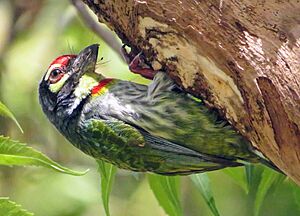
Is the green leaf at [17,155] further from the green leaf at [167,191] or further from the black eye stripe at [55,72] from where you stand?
the black eye stripe at [55,72]

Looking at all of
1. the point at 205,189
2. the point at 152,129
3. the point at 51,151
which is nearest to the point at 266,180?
the point at 205,189

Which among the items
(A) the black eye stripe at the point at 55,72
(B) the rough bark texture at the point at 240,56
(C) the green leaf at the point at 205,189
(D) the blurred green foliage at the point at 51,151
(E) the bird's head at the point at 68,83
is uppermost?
(B) the rough bark texture at the point at 240,56

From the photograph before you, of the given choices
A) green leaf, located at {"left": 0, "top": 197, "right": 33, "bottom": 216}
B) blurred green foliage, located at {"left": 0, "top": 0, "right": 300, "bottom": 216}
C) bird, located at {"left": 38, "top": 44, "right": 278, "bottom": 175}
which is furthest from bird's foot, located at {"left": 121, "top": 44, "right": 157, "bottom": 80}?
blurred green foliage, located at {"left": 0, "top": 0, "right": 300, "bottom": 216}

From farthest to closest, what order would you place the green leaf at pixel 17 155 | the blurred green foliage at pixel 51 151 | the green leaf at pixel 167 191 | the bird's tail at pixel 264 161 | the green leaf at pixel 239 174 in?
the blurred green foliage at pixel 51 151 → the green leaf at pixel 239 174 → the green leaf at pixel 167 191 → the bird's tail at pixel 264 161 → the green leaf at pixel 17 155

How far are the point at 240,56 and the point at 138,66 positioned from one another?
0.69 m

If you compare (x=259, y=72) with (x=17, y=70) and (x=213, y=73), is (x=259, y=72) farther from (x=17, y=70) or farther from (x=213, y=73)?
(x=17, y=70)

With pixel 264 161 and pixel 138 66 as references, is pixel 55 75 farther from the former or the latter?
pixel 264 161

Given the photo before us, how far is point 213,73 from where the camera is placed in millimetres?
3430

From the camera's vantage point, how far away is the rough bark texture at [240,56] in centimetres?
322

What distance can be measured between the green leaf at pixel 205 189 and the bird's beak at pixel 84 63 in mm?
679

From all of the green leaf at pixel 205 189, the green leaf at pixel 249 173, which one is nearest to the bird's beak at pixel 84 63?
the green leaf at pixel 205 189

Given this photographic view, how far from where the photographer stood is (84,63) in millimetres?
4074

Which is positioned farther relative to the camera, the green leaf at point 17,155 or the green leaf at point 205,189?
the green leaf at point 205,189

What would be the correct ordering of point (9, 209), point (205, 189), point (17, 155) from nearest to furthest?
point (9, 209) → point (17, 155) → point (205, 189)
